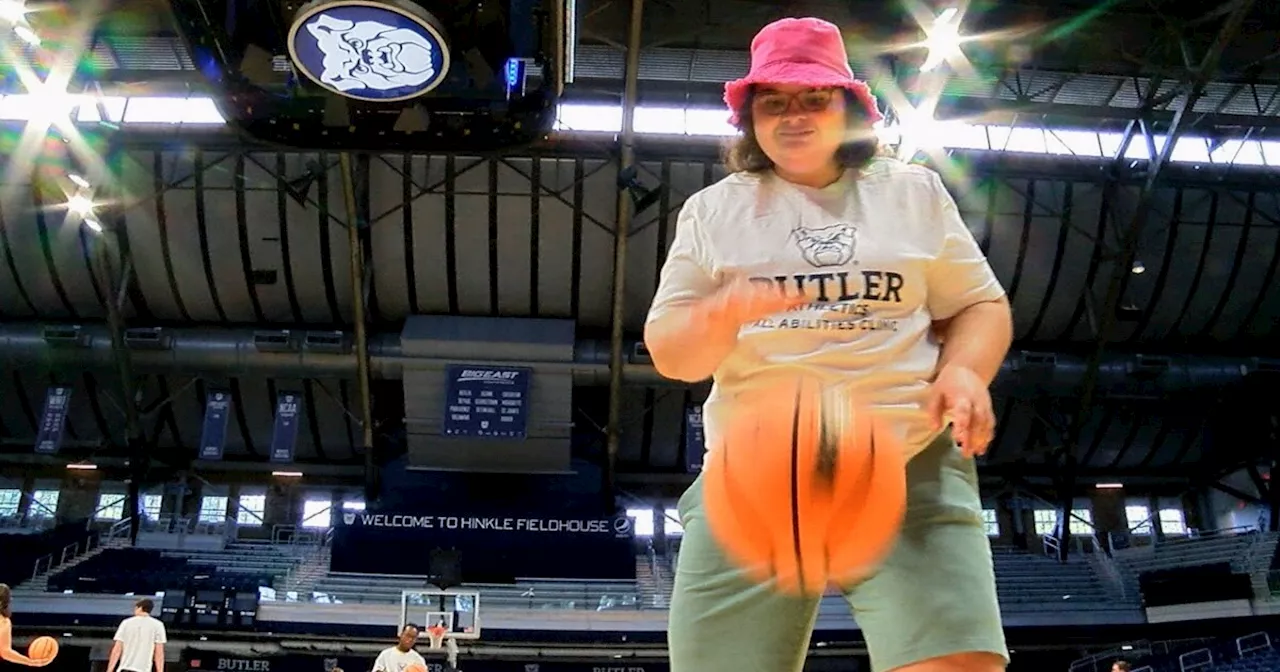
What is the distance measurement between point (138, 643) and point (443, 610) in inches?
327

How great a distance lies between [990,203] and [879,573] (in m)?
21.7

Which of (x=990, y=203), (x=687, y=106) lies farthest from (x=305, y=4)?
(x=990, y=203)

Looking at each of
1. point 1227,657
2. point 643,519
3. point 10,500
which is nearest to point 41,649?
point 1227,657

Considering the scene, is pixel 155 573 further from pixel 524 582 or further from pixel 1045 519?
pixel 1045 519

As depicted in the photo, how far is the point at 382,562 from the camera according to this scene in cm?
2162

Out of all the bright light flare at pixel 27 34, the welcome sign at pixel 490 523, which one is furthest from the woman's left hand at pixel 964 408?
the welcome sign at pixel 490 523

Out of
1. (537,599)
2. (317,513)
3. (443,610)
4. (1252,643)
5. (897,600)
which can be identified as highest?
(317,513)

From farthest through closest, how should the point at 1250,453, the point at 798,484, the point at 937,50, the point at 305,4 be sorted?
the point at 1250,453 → the point at 937,50 → the point at 305,4 → the point at 798,484

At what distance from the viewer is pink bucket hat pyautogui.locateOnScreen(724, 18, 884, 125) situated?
59.1 inches

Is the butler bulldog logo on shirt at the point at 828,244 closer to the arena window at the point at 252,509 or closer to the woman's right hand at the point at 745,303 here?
the woman's right hand at the point at 745,303

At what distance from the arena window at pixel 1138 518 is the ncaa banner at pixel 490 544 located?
1510 centimetres

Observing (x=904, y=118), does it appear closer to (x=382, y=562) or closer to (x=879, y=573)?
(x=382, y=562)

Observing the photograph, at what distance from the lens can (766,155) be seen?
1.64 meters

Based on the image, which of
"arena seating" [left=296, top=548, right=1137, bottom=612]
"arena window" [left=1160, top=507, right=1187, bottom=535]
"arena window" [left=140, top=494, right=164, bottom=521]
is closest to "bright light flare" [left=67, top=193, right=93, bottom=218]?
"arena seating" [left=296, top=548, right=1137, bottom=612]
